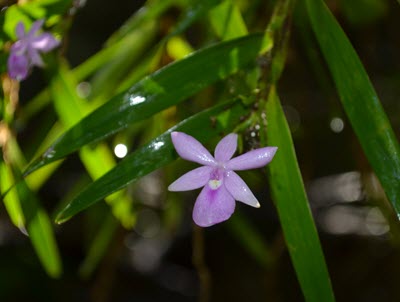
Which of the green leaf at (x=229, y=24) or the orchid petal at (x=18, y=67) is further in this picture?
the green leaf at (x=229, y=24)

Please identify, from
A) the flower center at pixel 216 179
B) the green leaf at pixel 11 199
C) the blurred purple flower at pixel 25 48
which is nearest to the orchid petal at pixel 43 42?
the blurred purple flower at pixel 25 48

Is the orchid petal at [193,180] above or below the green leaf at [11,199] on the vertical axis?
below

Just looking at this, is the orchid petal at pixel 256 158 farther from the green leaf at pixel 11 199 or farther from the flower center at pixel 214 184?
the green leaf at pixel 11 199

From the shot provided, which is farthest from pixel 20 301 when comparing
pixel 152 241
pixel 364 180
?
pixel 364 180

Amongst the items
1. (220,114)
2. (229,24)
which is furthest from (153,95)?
(229,24)

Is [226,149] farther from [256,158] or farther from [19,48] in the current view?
[19,48]

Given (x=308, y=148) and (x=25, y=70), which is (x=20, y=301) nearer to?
(x=308, y=148)
